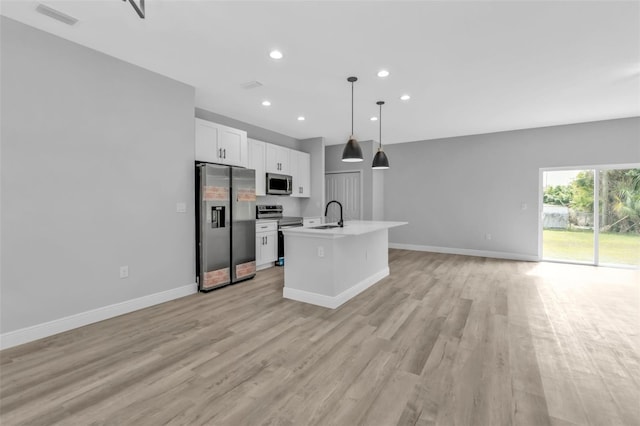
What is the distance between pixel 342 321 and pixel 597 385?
1933 mm

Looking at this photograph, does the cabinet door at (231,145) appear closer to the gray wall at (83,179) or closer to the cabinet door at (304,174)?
the gray wall at (83,179)

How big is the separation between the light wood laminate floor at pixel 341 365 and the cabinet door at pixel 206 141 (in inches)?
77.7

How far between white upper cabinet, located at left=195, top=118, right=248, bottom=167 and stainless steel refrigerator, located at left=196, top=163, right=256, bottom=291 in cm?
32

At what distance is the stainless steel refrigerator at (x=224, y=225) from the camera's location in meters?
3.90

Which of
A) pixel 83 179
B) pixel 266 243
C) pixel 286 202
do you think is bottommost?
pixel 266 243

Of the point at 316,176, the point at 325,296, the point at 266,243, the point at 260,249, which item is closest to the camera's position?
the point at 325,296

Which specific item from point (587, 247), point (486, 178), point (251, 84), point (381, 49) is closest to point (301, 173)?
point (251, 84)

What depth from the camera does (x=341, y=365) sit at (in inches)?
85.9

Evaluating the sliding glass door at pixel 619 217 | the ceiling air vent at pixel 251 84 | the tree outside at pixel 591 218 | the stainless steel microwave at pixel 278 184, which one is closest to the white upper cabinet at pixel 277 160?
the stainless steel microwave at pixel 278 184

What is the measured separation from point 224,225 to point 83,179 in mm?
1696

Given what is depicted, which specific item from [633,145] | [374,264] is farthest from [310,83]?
[633,145]

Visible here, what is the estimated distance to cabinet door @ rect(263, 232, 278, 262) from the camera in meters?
5.21

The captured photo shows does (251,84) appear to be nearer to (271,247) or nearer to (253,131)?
(253,131)

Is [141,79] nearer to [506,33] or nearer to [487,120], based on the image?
[506,33]
